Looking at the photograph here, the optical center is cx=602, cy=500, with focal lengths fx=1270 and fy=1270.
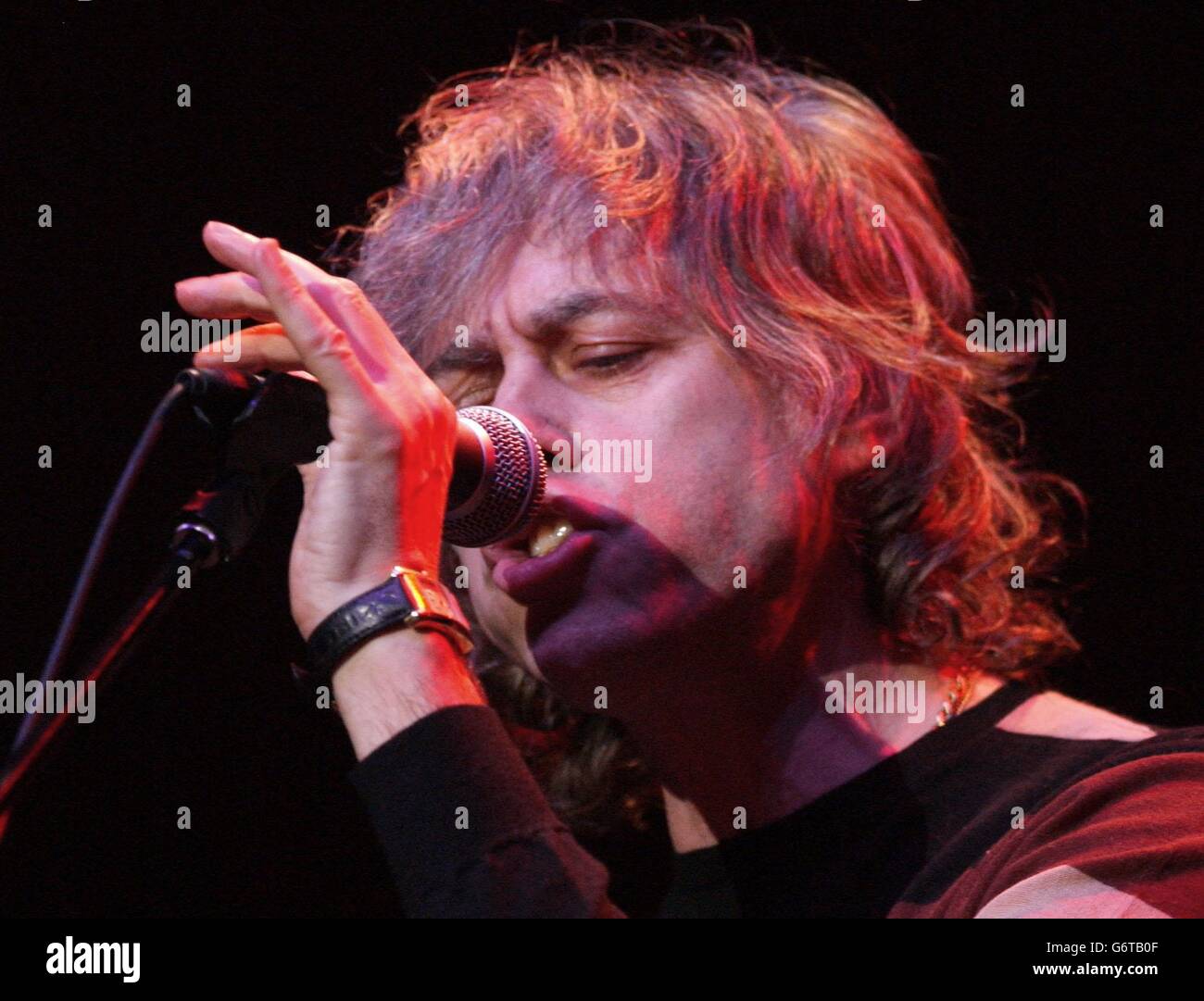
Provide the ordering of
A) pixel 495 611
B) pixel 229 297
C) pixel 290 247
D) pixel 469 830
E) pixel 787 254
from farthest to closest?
pixel 290 247
pixel 787 254
pixel 495 611
pixel 229 297
pixel 469 830

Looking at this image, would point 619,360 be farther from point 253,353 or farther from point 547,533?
point 253,353

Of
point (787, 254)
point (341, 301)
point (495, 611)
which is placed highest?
point (787, 254)

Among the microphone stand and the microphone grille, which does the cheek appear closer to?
the microphone grille

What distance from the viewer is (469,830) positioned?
1043mm

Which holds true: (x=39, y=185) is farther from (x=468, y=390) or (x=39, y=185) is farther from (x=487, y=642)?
(x=487, y=642)

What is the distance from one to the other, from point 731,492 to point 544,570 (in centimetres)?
26

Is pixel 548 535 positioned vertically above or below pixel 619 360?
below

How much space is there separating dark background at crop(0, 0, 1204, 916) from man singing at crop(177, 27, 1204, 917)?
116 millimetres

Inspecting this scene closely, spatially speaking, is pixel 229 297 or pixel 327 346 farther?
pixel 229 297

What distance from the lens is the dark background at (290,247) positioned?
201 centimetres

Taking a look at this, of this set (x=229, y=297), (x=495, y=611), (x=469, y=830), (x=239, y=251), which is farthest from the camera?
(x=495, y=611)

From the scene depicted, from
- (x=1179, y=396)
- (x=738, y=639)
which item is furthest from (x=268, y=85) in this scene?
(x=1179, y=396)

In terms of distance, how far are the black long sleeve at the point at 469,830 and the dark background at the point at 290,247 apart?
1056mm

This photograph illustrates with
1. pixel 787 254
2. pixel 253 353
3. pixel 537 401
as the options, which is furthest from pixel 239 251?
pixel 787 254
